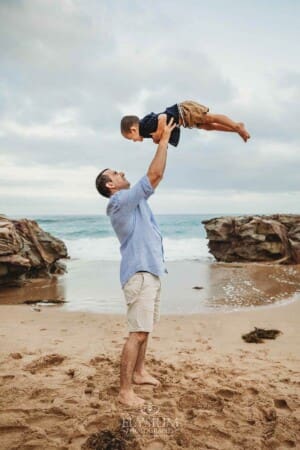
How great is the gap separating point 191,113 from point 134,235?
1.39 metres

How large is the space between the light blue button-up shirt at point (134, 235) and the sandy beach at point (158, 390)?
4.10ft

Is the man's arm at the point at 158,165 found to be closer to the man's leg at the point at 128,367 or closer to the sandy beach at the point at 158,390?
the man's leg at the point at 128,367

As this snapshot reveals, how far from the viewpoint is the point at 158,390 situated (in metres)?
4.02

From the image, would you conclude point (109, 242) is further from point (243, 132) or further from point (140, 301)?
point (140, 301)

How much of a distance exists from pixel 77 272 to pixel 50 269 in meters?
1.27

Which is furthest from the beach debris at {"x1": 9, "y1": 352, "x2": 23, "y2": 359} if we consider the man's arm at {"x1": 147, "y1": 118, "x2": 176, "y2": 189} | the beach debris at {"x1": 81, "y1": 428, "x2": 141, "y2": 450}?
the man's arm at {"x1": 147, "y1": 118, "x2": 176, "y2": 189}

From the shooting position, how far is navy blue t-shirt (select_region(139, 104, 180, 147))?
386cm

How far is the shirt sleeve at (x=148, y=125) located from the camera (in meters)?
3.86

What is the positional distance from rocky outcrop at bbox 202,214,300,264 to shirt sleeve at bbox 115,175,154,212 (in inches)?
571

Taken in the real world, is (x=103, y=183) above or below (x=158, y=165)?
below

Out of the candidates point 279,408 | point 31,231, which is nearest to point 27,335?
point 279,408

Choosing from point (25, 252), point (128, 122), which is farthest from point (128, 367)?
point (25, 252)

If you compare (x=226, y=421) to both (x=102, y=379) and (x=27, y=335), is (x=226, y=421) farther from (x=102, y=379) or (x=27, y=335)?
(x=27, y=335)

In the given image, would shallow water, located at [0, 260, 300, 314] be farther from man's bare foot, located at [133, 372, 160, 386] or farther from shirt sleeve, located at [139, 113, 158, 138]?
shirt sleeve, located at [139, 113, 158, 138]
